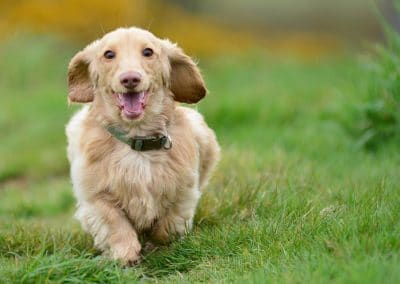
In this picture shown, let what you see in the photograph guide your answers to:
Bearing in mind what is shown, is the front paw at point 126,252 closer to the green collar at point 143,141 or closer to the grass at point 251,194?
the grass at point 251,194

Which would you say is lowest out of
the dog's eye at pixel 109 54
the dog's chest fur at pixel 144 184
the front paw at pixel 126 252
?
the front paw at pixel 126 252

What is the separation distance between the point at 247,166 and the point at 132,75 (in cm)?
229

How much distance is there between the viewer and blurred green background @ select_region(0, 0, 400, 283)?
4043 mm

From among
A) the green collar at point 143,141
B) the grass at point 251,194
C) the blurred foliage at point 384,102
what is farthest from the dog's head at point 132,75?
the blurred foliage at point 384,102

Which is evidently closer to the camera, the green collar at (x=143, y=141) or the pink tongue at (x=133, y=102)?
the pink tongue at (x=133, y=102)

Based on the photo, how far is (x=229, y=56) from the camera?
46.2ft

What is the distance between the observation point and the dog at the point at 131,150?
15.4 feet

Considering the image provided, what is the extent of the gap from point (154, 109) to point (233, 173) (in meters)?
1.57

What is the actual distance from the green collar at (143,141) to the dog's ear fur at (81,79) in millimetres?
329

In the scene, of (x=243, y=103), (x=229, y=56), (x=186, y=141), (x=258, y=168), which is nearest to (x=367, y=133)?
(x=258, y=168)

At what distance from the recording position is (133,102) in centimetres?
468

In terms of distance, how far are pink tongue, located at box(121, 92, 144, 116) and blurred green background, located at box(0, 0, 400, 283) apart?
0.82 m

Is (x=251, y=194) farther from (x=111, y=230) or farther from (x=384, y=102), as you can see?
(x=384, y=102)

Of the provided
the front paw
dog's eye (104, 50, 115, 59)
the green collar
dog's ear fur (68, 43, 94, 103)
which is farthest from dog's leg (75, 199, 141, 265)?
dog's eye (104, 50, 115, 59)
